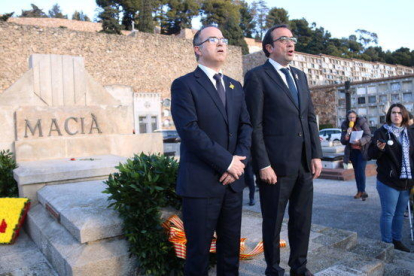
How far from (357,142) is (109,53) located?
950 inches

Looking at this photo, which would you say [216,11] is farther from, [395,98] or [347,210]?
[347,210]

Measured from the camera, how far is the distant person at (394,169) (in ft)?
13.0

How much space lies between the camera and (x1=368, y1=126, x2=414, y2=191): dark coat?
3967mm

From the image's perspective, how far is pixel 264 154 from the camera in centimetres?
241

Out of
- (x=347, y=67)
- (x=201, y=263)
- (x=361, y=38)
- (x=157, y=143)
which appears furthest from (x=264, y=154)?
(x=361, y=38)

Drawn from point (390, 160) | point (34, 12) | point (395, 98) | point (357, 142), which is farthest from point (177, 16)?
point (390, 160)

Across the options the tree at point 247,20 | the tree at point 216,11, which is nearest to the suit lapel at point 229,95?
the tree at point 216,11

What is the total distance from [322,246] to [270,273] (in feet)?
2.91

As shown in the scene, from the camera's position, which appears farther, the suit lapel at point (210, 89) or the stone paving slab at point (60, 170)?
the stone paving slab at point (60, 170)

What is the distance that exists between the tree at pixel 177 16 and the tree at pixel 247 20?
15.8 metres

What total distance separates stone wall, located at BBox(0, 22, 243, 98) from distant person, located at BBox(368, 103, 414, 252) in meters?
24.6

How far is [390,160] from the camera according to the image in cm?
405

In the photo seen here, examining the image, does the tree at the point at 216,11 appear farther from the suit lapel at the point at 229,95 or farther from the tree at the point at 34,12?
the suit lapel at the point at 229,95

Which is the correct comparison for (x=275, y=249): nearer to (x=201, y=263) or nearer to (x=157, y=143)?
(x=201, y=263)
